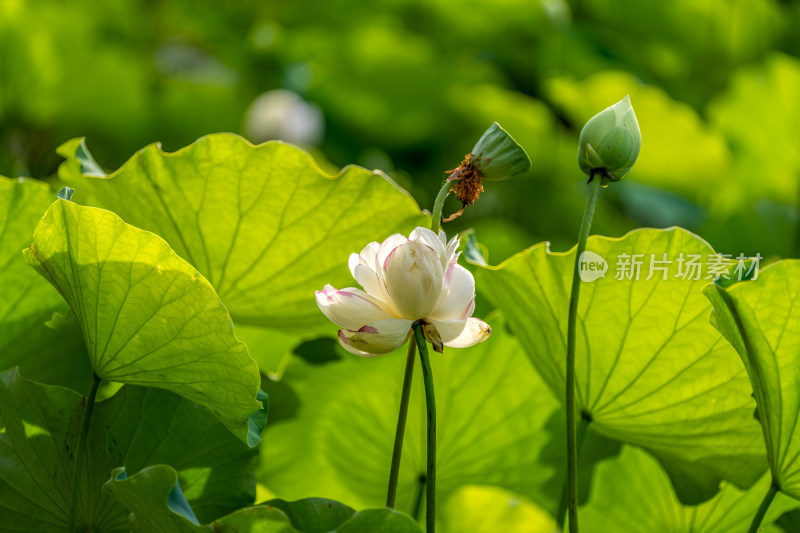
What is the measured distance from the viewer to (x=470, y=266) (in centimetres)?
49

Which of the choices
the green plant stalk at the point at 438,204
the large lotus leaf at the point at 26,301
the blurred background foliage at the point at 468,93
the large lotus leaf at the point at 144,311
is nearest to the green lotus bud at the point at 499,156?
the green plant stalk at the point at 438,204

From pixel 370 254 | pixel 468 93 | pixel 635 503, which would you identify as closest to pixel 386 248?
pixel 370 254

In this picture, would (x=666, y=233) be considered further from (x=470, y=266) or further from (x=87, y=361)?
(x=87, y=361)

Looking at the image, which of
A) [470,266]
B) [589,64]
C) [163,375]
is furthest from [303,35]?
[163,375]

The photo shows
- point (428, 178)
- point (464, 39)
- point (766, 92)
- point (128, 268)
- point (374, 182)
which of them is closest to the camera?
point (128, 268)

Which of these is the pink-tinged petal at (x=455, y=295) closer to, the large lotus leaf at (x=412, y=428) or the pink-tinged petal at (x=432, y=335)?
the pink-tinged petal at (x=432, y=335)

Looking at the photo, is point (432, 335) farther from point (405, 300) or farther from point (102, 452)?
point (102, 452)

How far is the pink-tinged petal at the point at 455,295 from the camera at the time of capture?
Answer: 338 millimetres

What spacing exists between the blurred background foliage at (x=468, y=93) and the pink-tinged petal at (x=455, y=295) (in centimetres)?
77

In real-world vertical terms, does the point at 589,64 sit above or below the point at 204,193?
above

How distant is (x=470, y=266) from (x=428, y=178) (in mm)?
862

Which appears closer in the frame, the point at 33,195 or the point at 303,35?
the point at 33,195

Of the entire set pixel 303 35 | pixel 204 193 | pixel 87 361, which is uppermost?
pixel 303 35

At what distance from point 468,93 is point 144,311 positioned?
1.01 metres
